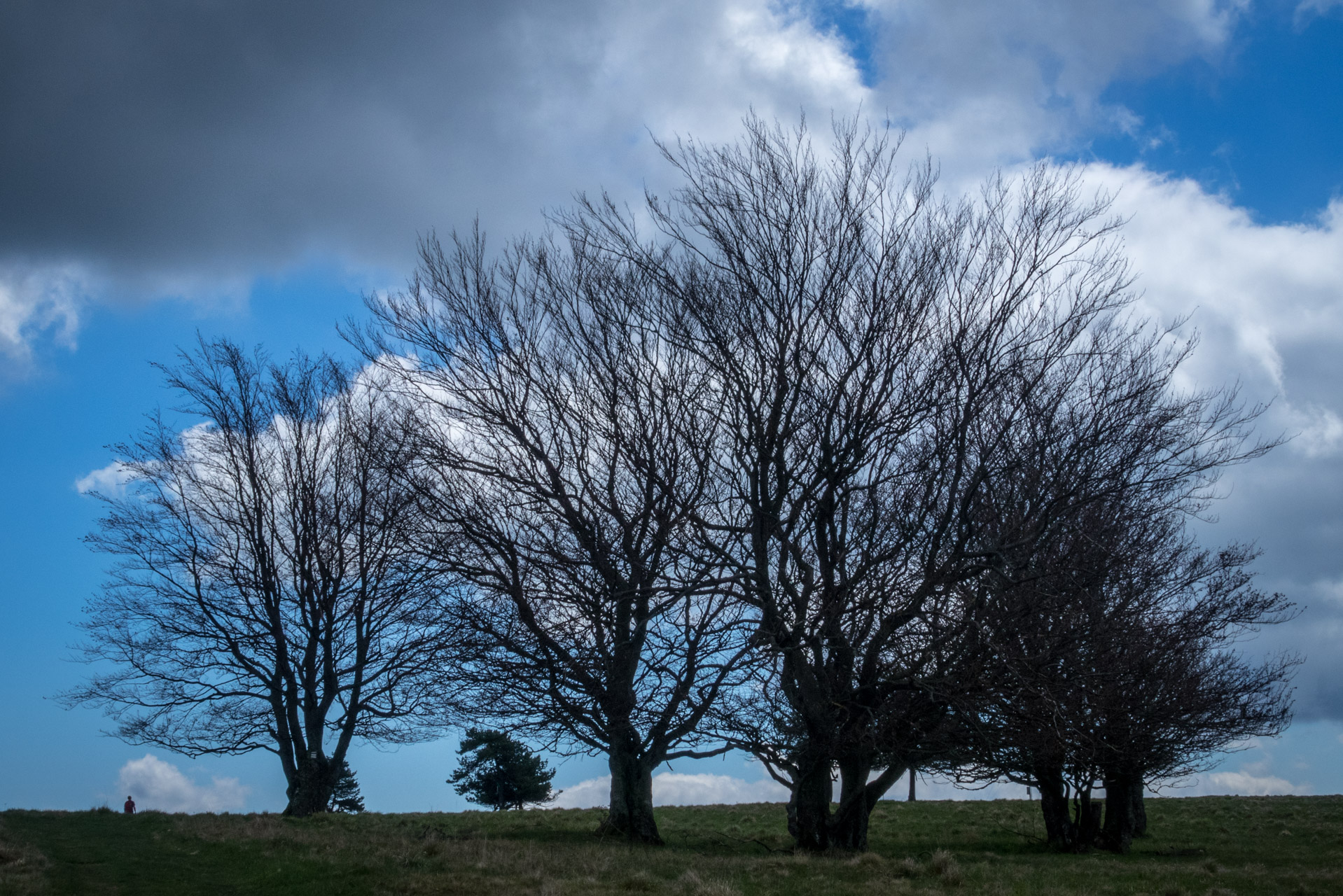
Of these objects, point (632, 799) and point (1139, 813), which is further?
point (1139, 813)

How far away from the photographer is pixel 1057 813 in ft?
60.9

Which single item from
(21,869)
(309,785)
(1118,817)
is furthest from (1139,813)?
(21,869)

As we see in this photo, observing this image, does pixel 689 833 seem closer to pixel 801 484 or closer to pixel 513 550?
pixel 513 550

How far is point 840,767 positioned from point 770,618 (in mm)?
3102

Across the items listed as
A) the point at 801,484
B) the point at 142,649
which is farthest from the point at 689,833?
the point at 142,649

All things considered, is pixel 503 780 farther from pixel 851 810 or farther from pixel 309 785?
A: pixel 851 810

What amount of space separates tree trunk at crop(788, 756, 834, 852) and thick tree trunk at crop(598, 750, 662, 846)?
2738 millimetres

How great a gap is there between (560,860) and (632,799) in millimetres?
4195

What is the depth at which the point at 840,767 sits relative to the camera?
13.6 metres

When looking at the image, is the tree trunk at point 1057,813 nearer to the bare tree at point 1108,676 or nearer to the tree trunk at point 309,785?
the bare tree at point 1108,676

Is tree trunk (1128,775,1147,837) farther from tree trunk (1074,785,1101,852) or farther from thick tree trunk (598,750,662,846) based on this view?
thick tree trunk (598,750,662,846)

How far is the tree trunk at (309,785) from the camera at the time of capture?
20891 mm

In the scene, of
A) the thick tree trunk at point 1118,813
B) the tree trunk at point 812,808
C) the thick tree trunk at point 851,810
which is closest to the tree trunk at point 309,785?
the tree trunk at point 812,808

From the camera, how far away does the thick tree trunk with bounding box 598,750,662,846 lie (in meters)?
15.3
